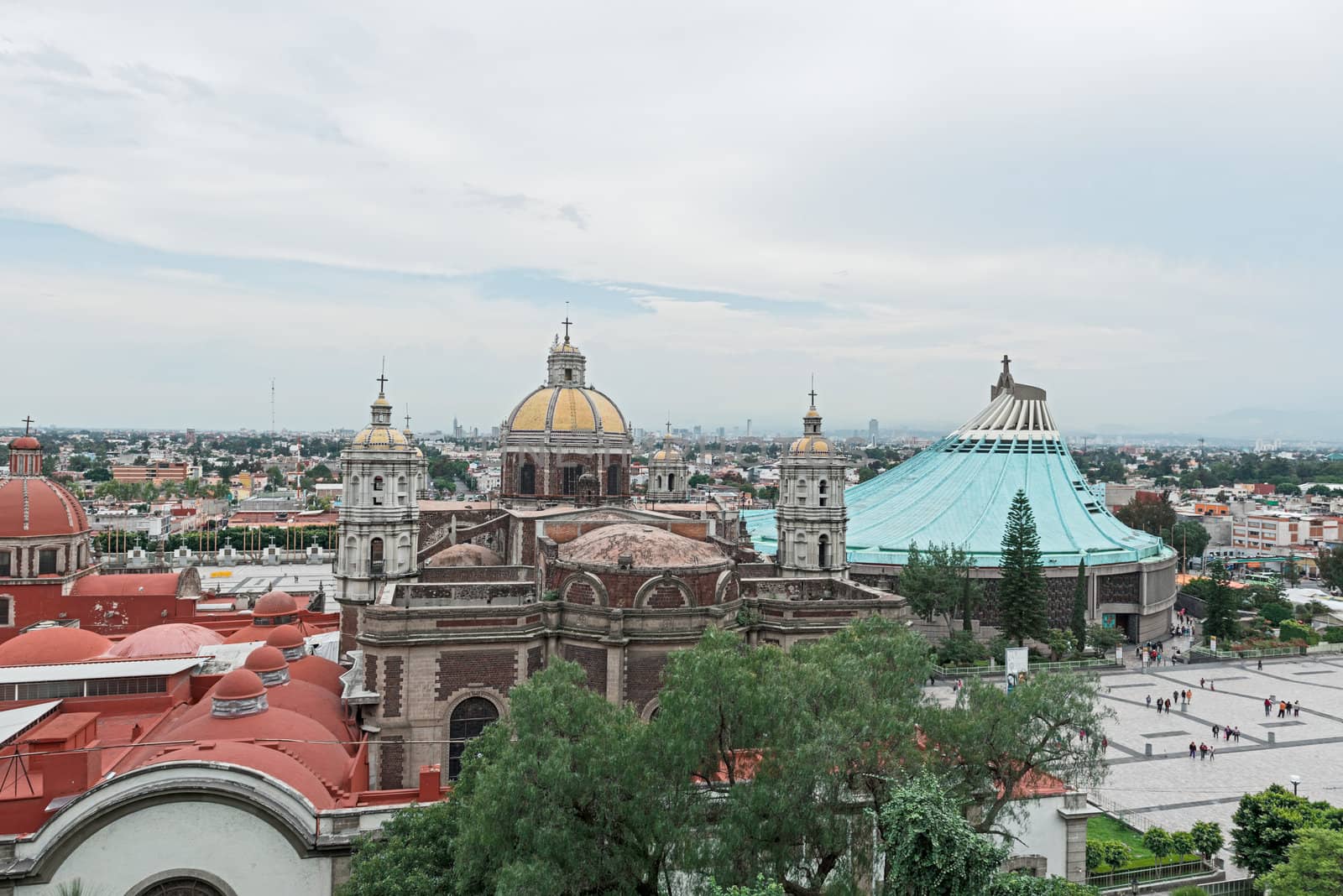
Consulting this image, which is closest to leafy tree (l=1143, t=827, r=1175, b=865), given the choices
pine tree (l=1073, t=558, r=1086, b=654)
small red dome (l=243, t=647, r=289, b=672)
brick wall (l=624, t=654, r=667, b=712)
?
brick wall (l=624, t=654, r=667, b=712)

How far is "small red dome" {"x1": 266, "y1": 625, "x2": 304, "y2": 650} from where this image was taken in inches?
985

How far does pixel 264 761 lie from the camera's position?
15359 mm

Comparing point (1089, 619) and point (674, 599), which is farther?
point (1089, 619)

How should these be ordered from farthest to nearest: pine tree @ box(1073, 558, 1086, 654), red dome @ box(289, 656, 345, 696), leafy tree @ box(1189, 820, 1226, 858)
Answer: pine tree @ box(1073, 558, 1086, 654)
red dome @ box(289, 656, 345, 696)
leafy tree @ box(1189, 820, 1226, 858)

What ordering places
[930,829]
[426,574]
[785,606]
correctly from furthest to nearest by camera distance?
[426,574], [785,606], [930,829]

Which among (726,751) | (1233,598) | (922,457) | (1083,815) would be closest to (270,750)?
(726,751)

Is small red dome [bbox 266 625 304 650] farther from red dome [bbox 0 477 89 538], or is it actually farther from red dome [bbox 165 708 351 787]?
red dome [bbox 0 477 89 538]

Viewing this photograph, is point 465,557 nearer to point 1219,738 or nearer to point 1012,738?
point 1012,738

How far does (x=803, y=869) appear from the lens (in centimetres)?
1252

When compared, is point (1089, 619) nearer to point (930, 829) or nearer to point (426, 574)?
point (426, 574)

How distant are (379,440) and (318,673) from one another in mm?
7791

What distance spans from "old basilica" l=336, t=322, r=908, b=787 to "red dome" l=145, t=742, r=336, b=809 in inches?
141

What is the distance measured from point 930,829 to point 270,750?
11.8 metres

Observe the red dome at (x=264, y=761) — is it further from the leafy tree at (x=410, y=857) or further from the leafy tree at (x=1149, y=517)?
the leafy tree at (x=1149, y=517)
